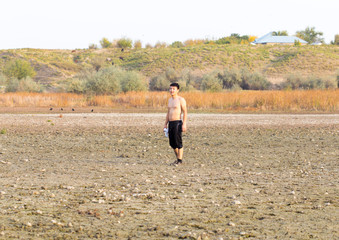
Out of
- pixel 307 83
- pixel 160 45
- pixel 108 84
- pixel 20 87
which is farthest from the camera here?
pixel 160 45

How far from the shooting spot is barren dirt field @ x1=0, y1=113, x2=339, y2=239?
19.4 ft

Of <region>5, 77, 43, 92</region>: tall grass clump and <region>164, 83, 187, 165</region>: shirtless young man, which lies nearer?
<region>164, 83, 187, 165</region>: shirtless young man

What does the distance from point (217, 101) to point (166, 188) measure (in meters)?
24.6

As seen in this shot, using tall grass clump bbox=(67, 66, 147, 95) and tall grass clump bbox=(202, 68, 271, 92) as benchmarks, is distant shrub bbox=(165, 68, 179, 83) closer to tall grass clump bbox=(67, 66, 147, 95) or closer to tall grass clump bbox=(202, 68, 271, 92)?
tall grass clump bbox=(202, 68, 271, 92)

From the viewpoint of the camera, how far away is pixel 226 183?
872 cm

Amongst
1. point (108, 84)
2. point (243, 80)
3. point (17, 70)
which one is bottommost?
point (243, 80)

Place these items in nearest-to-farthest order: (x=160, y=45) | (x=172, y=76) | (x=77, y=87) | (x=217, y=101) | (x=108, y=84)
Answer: (x=217, y=101) < (x=108, y=84) < (x=77, y=87) < (x=172, y=76) < (x=160, y=45)

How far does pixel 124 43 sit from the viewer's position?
305 feet

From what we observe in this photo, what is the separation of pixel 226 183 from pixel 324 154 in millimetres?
4780

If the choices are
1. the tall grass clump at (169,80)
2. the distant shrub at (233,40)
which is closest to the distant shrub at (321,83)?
the tall grass clump at (169,80)

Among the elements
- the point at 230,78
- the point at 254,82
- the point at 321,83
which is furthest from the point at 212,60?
the point at 321,83

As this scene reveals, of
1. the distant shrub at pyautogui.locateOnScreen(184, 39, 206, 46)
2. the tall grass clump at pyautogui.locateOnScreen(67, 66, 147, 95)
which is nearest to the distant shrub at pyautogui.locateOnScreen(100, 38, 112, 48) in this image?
the distant shrub at pyautogui.locateOnScreen(184, 39, 206, 46)

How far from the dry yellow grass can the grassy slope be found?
29193 mm

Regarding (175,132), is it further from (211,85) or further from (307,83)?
(307,83)
